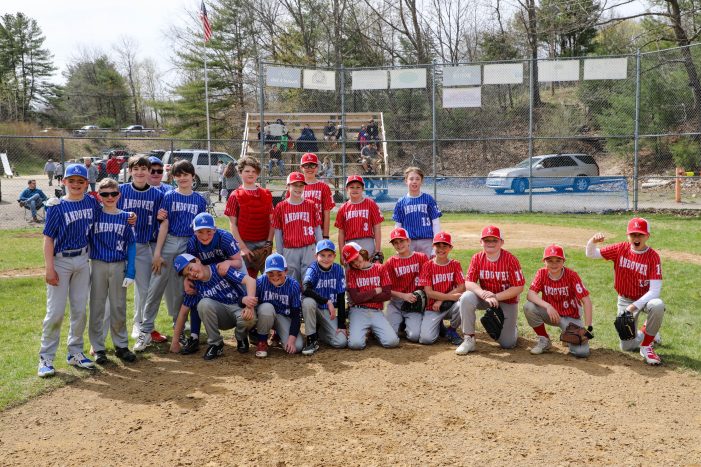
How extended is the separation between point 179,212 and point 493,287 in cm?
315

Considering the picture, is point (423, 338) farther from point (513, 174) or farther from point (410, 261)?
point (513, 174)

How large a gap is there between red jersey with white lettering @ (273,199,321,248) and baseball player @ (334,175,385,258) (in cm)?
39

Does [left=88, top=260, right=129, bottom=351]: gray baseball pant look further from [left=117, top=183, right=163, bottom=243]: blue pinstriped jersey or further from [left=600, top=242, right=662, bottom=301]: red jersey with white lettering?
[left=600, top=242, right=662, bottom=301]: red jersey with white lettering

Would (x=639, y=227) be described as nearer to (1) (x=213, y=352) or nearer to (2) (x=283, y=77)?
(1) (x=213, y=352)

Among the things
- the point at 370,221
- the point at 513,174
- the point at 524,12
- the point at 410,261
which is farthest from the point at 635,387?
the point at 524,12

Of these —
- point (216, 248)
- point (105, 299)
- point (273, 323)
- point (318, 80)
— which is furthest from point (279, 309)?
point (318, 80)

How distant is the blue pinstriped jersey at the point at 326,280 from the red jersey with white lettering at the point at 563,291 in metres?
1.85

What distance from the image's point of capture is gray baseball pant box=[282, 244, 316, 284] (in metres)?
6.45

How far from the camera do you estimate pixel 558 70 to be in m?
15.6

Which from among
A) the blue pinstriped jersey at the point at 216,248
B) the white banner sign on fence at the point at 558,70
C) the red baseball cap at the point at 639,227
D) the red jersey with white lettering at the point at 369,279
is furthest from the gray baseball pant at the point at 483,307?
the white banner sign on fence at the point at 558,70

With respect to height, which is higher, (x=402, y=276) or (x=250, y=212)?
(x=250, y=212)

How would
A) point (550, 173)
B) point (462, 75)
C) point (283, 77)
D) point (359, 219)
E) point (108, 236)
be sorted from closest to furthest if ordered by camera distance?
point (108, 236) < point (359, 219) < point (283, 77) < point (462, 75) < point (550, 173)

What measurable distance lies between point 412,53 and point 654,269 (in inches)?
1040

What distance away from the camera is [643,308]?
220 inches
